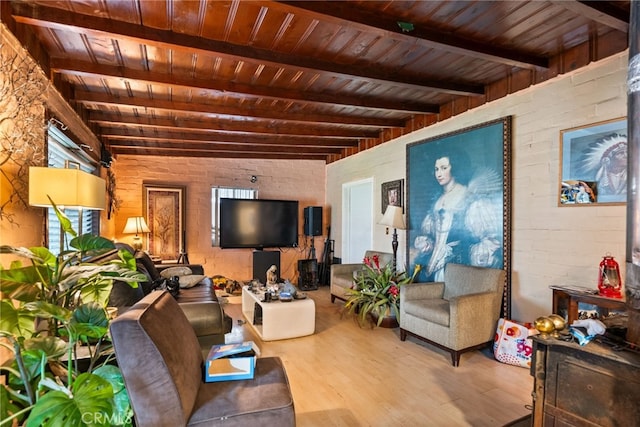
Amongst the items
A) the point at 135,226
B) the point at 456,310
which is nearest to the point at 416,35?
the point at 456,310

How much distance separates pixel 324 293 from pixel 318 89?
11.3 feet

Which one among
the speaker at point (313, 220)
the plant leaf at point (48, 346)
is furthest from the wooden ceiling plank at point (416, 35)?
the speaker at point (313, 220)

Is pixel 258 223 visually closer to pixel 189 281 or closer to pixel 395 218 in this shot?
pixel 189 281

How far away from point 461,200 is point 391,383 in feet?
6.45

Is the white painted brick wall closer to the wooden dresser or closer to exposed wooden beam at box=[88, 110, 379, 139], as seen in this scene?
the wooden dresser

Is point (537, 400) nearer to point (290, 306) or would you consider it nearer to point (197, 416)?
point (197, 416)

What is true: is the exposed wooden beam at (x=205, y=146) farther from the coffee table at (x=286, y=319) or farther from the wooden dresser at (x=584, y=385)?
the wooden dresser at (x=584, y=385)

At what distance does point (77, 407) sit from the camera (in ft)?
3.26

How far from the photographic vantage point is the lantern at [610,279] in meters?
2.14

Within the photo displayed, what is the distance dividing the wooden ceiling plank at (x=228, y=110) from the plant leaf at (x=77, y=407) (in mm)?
3015

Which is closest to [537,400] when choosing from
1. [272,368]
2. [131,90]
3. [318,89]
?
[272,368]

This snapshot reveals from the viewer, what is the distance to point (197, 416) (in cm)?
137

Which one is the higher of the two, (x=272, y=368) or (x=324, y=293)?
(x=272, y=368)

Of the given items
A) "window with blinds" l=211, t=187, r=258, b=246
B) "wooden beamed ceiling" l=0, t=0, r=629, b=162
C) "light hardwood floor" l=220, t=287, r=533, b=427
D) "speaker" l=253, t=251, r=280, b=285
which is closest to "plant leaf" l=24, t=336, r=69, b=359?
"light hardwood floor" l=220, t=287, r=533, b=427
